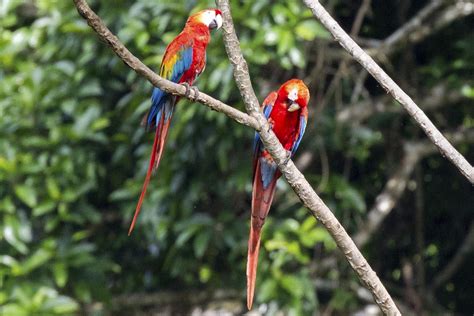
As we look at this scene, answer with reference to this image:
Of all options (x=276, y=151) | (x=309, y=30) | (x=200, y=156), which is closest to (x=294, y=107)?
(x=276, y=151)

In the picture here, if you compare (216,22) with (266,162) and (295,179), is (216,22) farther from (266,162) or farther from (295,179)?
(295,179)

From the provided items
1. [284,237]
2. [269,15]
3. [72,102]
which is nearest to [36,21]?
[72,102]

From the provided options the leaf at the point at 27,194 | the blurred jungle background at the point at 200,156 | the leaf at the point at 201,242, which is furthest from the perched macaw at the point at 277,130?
the leaf at the point at 27,194

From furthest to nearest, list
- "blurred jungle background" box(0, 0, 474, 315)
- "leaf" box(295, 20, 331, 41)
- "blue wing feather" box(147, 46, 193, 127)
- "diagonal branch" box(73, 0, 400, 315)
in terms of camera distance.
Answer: "blurred jungle background" box(0, 0, 474, 315), "leaf" box(295, 20, 331, 41), "blue wing feather" box(147, 46, 193, 127), "diagonal branch" box(73, 0, 400, 315)

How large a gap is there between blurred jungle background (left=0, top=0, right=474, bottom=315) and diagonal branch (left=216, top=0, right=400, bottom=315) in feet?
4.43

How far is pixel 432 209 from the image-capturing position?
476 cm

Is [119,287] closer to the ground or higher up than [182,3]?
closer to the ground

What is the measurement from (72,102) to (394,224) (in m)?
1.77

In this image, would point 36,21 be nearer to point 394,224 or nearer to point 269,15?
point 269,15

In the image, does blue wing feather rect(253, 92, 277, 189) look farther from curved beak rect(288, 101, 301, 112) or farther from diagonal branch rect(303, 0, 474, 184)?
diagonal branch rect(303, 0, 474, 184)

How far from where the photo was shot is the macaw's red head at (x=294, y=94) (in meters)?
2.75

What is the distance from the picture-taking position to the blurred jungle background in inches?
150

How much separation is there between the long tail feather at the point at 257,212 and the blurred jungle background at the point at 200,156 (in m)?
0.89

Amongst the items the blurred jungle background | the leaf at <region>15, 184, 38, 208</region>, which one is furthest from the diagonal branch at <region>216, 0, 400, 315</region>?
the leaf at <region>15, 184, 38, 208</region>
